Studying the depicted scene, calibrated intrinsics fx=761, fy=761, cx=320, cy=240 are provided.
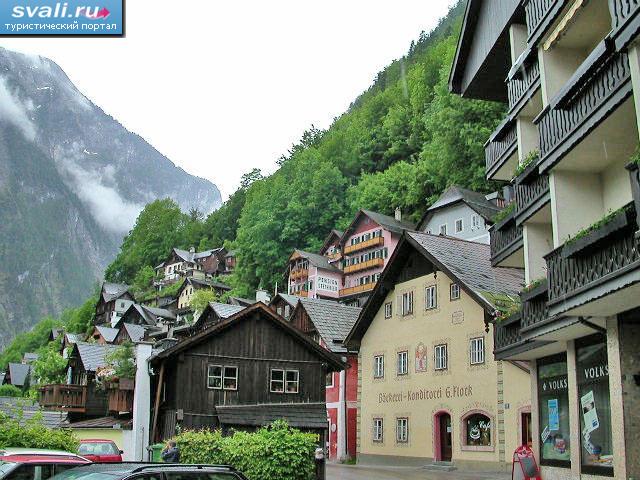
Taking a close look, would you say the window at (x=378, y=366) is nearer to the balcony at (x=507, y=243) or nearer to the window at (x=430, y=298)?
the window at (x=430, y=298)

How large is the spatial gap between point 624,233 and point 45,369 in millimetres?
63706

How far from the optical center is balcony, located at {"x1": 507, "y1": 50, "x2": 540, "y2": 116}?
797 inches

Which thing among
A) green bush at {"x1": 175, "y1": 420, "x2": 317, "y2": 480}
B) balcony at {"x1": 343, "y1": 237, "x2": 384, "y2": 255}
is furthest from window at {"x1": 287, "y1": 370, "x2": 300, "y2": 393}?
balcony at {"x1": 343, "y1": 237, "x2": 384, "y2": 255}

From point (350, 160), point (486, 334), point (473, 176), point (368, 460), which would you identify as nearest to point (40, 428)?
point (486, 334)

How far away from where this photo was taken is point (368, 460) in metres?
35.9

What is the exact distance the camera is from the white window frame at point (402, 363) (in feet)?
114

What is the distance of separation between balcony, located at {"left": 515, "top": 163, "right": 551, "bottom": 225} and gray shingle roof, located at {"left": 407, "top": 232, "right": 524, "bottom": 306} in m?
8.83

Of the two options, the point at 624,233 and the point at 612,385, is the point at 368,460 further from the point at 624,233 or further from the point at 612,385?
the point at 624,233

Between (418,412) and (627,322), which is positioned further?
(418,412)

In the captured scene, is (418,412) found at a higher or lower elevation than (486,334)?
lower

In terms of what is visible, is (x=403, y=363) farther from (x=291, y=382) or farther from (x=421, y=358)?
(x=291, y=382)

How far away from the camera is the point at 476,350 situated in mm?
30734

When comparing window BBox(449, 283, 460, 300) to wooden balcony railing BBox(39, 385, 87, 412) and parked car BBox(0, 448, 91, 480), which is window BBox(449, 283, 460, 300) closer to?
parked car BBox(0, 448, 91, 480)

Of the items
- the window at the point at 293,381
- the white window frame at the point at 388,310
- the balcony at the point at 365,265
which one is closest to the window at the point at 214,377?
the window at the point at 293,381
